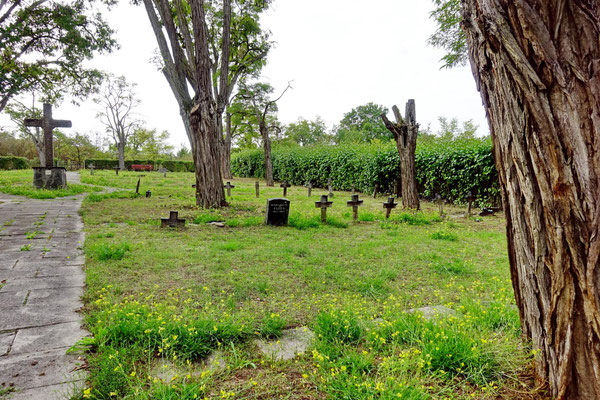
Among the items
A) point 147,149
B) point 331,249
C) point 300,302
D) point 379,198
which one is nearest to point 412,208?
point 379,198

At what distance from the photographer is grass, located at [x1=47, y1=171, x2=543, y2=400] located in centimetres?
182

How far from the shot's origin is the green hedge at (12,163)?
33062 mm

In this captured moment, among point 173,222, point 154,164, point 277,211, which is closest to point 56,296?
point 173,222

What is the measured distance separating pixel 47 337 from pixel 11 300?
1.02 m

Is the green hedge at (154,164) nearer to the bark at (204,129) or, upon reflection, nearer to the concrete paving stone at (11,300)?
the bark at (204,129)

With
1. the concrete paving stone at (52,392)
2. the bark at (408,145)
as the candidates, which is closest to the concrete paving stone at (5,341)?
the concrete paving stone at (52,392)

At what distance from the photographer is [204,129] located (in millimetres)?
8641

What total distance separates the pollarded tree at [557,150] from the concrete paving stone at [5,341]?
3313 mm

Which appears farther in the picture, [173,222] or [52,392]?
[173,222]

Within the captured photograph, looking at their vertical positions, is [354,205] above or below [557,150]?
below

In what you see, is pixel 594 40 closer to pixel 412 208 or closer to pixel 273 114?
pixel 412 208

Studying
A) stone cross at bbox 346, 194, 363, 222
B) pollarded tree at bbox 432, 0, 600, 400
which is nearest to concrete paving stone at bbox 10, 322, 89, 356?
pollarded tree at bbox 432, 0, 600, 400

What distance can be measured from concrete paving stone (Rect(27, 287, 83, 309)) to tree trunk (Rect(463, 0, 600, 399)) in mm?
3518

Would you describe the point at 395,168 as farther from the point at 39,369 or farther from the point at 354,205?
the point at 39,369
